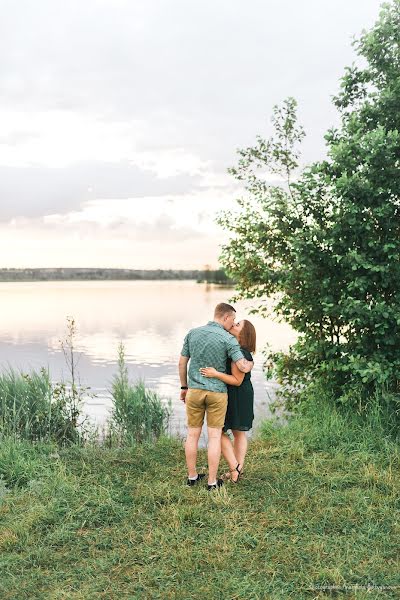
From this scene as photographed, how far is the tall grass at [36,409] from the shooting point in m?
8.79

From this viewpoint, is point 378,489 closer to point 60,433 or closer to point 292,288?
point 292,288

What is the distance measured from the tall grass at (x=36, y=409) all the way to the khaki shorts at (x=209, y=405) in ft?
8.81

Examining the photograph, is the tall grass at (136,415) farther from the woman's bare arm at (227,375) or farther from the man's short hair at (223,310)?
the man's short hair at (223,310)

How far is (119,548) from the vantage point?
5.42 meters

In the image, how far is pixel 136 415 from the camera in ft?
30.0

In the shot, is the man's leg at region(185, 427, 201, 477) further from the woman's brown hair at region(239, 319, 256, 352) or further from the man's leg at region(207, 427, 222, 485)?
the woman's brown hair at region(239, 319, 256, 352)

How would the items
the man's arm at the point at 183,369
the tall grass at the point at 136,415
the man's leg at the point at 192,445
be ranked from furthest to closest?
1. the tall grass at the point at 136,415
2. the man's arm at the point at 183,369
3. the man's leg at the point at 192,445

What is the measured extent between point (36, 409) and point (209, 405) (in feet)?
11.0

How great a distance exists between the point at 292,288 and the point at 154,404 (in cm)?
254

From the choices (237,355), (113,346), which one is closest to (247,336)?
(237,355)

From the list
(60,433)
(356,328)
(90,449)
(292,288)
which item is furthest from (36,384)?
(356,328)

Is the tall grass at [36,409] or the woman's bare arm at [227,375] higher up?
the woman's bare arm at [227,375]

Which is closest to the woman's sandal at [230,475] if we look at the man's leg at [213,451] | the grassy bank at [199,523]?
the grassy bank at [199,523]

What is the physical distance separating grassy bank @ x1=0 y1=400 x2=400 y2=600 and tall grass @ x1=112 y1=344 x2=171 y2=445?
1008 mm
